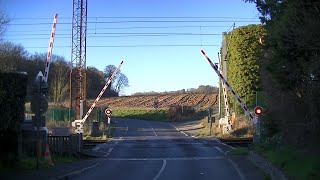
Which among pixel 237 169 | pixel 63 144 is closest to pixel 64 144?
pixel 63 144

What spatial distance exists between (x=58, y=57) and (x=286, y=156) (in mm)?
80104

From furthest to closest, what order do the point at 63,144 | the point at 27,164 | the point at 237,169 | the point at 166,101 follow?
the point at 166,101, the point at 63,144, the point at 237,169, the point at 27,164

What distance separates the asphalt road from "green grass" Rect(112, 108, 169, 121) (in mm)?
46009

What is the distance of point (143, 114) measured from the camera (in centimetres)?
8544

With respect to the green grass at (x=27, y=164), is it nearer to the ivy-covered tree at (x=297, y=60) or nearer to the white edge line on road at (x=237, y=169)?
the white edge line on road at (x=237, y=169)

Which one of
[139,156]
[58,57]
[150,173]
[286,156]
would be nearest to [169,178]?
[150,173]

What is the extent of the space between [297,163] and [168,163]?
10659 mm

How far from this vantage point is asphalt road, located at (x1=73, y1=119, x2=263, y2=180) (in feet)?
61.2

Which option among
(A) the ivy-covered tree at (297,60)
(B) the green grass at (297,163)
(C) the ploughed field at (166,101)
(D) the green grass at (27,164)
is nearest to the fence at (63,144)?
(D) the green grass at (27,164)

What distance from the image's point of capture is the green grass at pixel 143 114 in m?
81.6

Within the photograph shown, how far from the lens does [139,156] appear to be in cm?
2786

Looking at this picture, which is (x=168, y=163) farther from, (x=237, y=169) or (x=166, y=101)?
(x=166, y=101)

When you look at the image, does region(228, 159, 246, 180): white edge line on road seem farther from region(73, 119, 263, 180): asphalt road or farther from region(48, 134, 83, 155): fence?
region(48, 134, 83, 155): fence

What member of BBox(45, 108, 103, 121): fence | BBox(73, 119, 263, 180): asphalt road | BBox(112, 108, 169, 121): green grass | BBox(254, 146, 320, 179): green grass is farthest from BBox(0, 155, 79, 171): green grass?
BBox(112, 108, 169, 121): green grass
